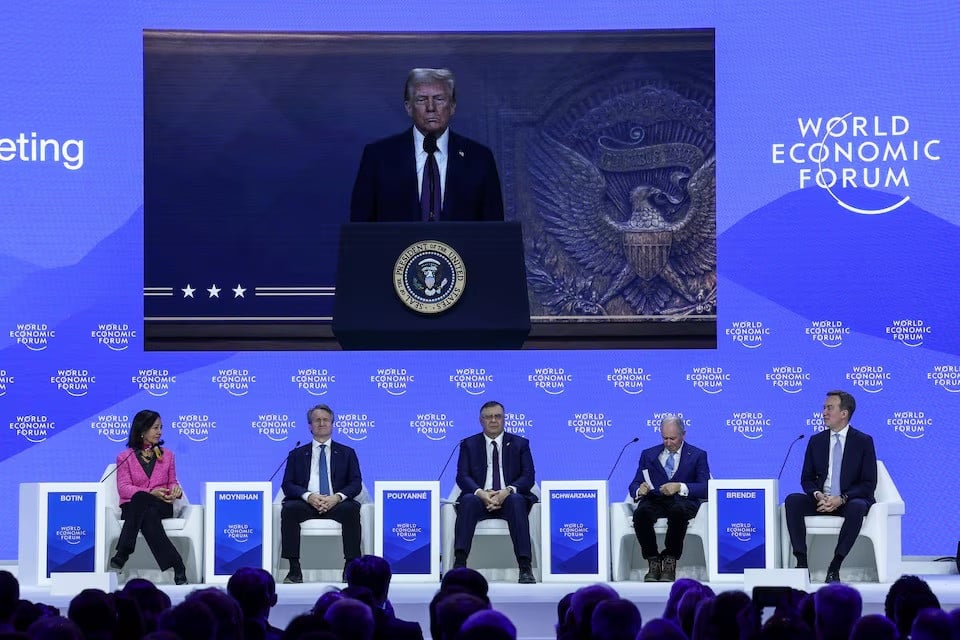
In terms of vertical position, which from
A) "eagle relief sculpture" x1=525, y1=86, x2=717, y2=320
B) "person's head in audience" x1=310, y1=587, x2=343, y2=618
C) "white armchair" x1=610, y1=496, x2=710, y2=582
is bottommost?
"white armchair" x1=610, y1=496, x2=710, y2=582

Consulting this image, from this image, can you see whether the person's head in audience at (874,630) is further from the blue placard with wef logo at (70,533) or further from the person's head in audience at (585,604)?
the blue placard with wef logo at (70,533)

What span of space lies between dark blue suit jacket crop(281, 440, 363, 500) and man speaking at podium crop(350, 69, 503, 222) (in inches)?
60.9

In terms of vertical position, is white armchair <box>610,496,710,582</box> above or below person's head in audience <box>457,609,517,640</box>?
below

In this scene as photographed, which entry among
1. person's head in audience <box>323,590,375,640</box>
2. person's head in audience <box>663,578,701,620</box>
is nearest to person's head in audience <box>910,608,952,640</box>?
person's head in audience <box>663,578,701,620</box>

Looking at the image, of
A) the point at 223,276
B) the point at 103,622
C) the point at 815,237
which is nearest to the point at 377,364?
the point at 223,276

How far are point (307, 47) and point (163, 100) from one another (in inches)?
36.7

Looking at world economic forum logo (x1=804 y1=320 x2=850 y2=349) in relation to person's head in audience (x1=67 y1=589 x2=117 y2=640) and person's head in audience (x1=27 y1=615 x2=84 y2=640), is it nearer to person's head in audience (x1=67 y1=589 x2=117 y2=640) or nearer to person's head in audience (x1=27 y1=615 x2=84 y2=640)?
person's head in audience (x1=67 y1=589 x2=117 y2=640)

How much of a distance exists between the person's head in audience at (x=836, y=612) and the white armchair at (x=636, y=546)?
462 cm

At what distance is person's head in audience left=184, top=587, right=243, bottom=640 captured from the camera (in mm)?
4141

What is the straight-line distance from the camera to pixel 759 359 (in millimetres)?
10250

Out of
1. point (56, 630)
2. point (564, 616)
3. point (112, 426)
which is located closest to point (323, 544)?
point (112, 426)

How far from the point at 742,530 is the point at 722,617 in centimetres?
486

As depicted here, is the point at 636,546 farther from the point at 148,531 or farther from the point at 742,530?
the point at 148,531

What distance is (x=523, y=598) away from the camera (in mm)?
8391
